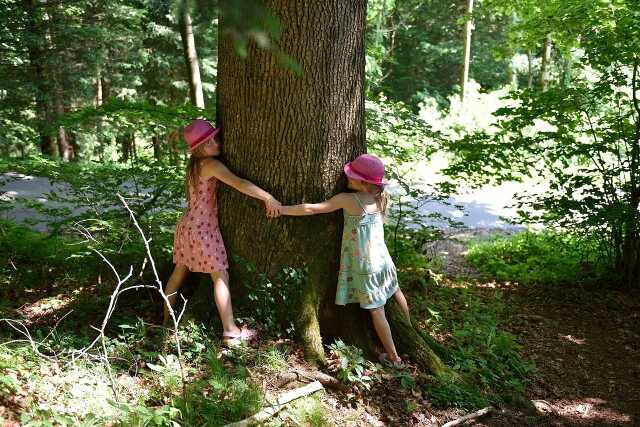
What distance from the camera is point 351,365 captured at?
3.69 metres

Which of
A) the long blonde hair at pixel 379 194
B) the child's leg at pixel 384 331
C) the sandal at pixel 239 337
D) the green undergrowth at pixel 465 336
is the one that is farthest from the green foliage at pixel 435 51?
the sandal at pixel 239 337

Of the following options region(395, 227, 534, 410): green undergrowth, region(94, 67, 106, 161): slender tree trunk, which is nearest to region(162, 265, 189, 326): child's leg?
region(395, 227, 534, 410): green undergrowth

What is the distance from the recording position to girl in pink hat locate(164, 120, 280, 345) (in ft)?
12.3

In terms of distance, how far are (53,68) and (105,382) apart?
545 inches

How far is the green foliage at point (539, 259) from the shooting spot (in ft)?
25.3

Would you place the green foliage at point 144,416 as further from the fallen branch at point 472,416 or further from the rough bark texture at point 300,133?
the fallen branch at point 472,416

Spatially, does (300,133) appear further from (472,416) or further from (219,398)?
(472,416)

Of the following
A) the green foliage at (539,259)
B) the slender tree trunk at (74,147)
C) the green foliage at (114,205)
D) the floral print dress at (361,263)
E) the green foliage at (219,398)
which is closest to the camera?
the green foliage at (219,398)

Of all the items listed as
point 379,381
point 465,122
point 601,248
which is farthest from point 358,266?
point 465,122

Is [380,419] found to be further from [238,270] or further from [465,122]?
[465,122]

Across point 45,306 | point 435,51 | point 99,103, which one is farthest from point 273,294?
point 435,51

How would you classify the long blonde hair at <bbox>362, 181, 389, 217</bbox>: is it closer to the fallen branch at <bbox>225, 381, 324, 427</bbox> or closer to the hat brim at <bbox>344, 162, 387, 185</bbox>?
the hat brim at <bbox>344, 162, 387, 185</bbox>

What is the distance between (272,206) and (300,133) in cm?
56

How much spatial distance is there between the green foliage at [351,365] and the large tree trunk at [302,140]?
136 millimetres
